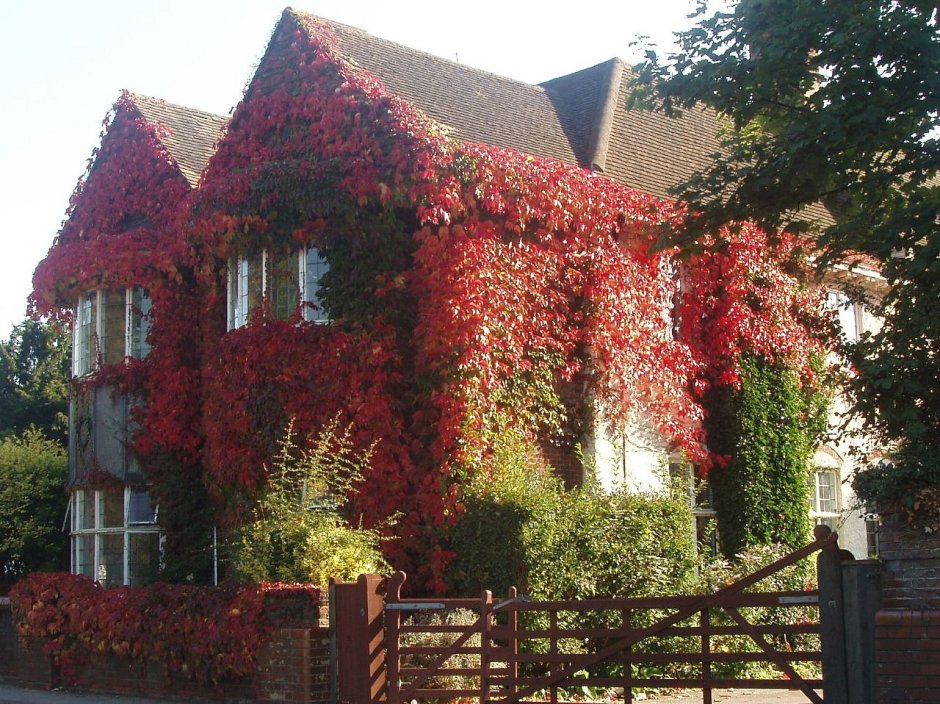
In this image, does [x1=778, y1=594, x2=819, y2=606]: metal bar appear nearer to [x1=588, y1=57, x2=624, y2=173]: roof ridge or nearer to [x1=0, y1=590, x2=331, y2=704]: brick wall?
[x1=0, y1=590, x2=331, y2=704]: brick wall

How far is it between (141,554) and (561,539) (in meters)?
8.08

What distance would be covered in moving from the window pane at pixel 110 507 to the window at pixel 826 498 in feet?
37.8

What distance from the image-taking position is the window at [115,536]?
20.2 m

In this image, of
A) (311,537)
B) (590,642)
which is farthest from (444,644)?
(590,642)

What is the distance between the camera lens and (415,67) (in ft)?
74.9

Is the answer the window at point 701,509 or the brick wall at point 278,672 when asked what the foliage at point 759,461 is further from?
the brick wall at point 278,672

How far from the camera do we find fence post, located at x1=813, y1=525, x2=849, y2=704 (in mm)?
9555

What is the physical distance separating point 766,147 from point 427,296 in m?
5.66

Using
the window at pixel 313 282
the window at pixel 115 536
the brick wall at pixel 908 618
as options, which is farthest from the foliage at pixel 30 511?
the brick wall at pixel 908 618

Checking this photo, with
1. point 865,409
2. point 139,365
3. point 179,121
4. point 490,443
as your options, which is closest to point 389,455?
point 490,443

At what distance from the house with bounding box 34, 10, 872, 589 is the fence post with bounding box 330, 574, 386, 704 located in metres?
2.84

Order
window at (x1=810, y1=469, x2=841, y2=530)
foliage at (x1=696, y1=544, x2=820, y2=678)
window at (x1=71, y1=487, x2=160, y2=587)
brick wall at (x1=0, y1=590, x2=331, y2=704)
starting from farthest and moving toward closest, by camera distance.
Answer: window at (x1=810, y1=469, x2=841, y2=530)
window at (x1=71, y1=487, x2=160, y2=587)
foliage at (x1=696, y1=544, x2=820, y2=678)
brick wall at (x1=0, y1=590, x2=331, y2=704)

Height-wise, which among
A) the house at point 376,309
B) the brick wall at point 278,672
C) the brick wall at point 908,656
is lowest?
the brick wall at point 278,672

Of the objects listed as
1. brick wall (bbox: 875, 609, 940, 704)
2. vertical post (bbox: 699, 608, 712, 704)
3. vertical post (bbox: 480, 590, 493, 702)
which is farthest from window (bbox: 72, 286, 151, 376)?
brick wall (bbox: 875, 609, 940, 704)
